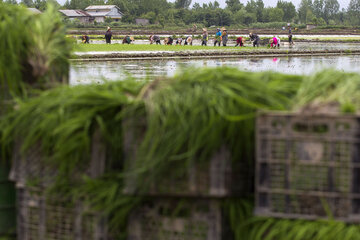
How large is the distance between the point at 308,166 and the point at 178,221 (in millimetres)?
700

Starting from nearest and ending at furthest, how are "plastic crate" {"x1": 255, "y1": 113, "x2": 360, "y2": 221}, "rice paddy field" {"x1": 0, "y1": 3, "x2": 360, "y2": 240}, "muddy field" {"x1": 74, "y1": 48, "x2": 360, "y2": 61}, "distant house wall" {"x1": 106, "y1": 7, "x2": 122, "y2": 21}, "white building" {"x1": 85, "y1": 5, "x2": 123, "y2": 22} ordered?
"plastic crate" {"x1": 255, "y1": 113, "x2": 360, "y2": 221} < "rice paddy field" {"x1": 0, "y1": 3, "x2": 360, "y2": 240} < "muddy field" {"x1": 74, "y1": 48, "x2": 360, "y2": 61} < "white building" {"x1": 85, "y1": 5, "x2": 123, "y2": 22} < "distant house wall" {"x1": 106, "y1": 7, "x2": 122, "y2": 21}

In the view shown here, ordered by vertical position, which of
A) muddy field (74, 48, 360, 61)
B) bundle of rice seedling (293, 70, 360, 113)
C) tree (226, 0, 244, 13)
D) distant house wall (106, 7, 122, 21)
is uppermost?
tree (226, 0, 244, 13)

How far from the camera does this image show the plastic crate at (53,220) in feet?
10.8

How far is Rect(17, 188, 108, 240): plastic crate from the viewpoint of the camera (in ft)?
10.8

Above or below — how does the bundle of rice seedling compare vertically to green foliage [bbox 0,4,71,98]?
below

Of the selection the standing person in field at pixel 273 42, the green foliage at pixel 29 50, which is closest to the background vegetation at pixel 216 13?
the standing person in field at pixel 273 42

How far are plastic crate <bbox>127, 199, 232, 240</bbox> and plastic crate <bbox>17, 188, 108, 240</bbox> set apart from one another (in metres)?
0.20

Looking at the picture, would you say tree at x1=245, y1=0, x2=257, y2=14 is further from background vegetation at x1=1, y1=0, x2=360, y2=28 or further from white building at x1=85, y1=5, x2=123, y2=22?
white building at x1=85, y1=5, x2=123, y2=22

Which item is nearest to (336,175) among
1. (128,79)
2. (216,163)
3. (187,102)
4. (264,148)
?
(264,148)

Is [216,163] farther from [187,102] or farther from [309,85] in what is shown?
[309,85]

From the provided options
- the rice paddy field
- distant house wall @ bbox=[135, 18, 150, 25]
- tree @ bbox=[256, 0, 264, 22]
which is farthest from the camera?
tree @ bbox=[256, 0, 264, 22]

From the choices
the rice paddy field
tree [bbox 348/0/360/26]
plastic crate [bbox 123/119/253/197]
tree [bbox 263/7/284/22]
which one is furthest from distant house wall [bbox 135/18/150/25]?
plastic crate [bbox 123/119/253/197]

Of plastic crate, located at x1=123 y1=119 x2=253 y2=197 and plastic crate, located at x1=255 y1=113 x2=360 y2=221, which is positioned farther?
plastic crate, located at x1=123 y1=119 x2=253 y2=197

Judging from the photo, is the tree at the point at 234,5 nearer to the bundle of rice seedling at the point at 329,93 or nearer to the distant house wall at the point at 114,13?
the distant house wall at the point at 114,13
